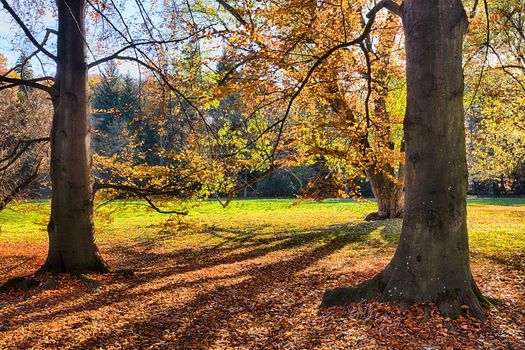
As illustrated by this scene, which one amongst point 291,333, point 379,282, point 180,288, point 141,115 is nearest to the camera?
point 291,333

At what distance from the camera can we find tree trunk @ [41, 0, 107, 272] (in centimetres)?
711

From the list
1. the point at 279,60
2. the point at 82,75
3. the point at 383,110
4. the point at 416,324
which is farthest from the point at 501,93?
the point at 82,75

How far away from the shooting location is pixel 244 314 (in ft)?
16.0

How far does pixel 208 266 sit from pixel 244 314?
399cm

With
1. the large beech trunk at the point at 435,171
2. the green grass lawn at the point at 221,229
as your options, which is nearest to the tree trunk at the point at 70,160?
the green grass lawn at the point at 221,229

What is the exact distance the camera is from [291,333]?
13.6ft

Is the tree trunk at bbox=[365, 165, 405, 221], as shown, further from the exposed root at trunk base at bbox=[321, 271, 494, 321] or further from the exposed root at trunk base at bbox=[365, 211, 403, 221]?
the exposed root at trunk base at bbox=[321, 271, 494, 321]

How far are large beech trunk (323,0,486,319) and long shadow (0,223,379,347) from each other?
240 cm

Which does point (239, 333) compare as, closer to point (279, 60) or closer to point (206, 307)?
point (206, 307)

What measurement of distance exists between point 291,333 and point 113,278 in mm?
4411

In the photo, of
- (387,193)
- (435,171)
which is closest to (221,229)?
(387,193)

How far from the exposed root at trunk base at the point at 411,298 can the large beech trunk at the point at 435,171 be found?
0.03 feet

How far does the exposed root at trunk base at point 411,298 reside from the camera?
4012 mm

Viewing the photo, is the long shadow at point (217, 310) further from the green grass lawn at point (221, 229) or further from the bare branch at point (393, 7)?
the bare branch at point (393, 7)
